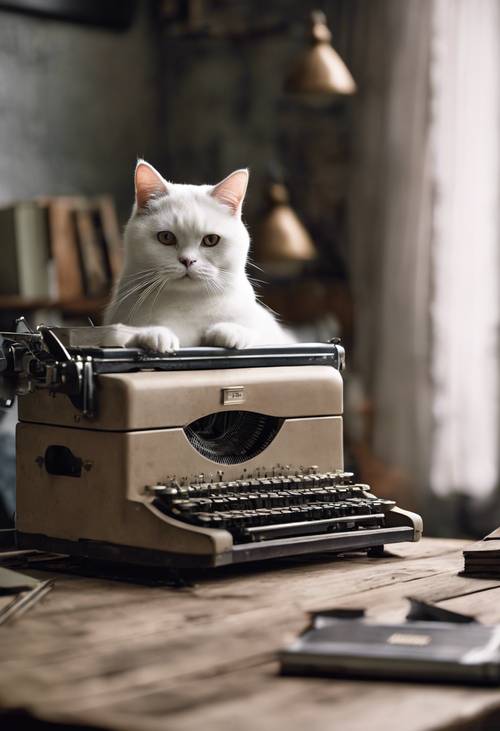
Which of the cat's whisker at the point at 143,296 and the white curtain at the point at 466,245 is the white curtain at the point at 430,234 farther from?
the cat's whisker at the point at 143,296

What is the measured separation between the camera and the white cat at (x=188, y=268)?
1938mm

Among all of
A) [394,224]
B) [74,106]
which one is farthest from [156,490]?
[74,106]

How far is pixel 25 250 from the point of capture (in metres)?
4.54

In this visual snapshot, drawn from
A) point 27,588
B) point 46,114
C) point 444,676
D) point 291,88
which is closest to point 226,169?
point 46,114

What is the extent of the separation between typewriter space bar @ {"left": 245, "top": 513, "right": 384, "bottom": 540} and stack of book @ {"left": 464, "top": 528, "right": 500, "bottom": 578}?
0.56 feet

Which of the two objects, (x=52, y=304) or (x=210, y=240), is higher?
(x=210, y=240)

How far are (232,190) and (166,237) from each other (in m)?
0.17

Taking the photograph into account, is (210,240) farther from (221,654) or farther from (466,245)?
(466,245)

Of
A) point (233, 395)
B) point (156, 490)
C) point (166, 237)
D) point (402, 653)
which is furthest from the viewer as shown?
point (166, 237)

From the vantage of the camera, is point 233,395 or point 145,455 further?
point 233,395

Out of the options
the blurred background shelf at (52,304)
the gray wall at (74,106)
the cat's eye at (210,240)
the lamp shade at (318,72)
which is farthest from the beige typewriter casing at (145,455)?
the gray wall at (74,106)

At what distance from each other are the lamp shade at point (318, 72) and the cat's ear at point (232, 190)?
2.27 m

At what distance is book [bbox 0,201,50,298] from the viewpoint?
4.52m

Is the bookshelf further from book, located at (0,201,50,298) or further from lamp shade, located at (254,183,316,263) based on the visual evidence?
lamp shade, located at (254,183,316,263)
